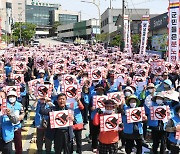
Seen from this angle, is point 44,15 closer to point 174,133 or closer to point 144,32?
point 144,32

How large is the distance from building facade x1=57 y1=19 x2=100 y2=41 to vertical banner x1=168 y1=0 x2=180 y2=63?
8507 centimetres

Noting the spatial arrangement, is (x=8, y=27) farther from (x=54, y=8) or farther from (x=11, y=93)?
(x=54, y=8)

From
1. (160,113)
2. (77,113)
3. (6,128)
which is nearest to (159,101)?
(160,113)

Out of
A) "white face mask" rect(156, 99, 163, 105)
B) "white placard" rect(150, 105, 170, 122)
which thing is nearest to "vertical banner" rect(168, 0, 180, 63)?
"white face mask" rect(156, 99, 163, 105)

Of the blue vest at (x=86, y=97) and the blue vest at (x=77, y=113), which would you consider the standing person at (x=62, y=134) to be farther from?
the blue vest at (x=86, y=97)

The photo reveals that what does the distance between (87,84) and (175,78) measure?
4.81 m

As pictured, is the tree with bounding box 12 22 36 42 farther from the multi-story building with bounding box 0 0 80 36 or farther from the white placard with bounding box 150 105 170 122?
the white placard with bounding box 150 105 170 122

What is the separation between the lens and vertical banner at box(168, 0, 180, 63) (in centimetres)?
1591

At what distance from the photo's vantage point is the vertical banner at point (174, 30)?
52.2 feet

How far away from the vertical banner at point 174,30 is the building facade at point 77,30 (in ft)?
279

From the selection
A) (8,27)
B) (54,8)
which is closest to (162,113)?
(8,27)

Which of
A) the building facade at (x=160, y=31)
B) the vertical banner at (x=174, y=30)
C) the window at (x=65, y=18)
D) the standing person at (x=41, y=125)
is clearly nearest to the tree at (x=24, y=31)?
the building facade at (x=160, y=31)

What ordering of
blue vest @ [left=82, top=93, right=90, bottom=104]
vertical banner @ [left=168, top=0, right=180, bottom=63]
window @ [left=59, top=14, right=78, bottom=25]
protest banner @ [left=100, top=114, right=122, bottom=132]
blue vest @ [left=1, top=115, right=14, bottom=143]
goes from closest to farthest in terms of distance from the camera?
protest banner @ [left=100, top=114, right=122, bottom=132] < blue vest @ [left=1, top=115, right=14, bottom=143] < blue vest @ [left=82, top=93, right=90, bottom=104] < vertical banner @ [left=168, top=0, right=180, bottom=63] < window @ [left=59, top=14, right=78, bottom=25]

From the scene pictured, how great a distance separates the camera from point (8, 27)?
252 ft
